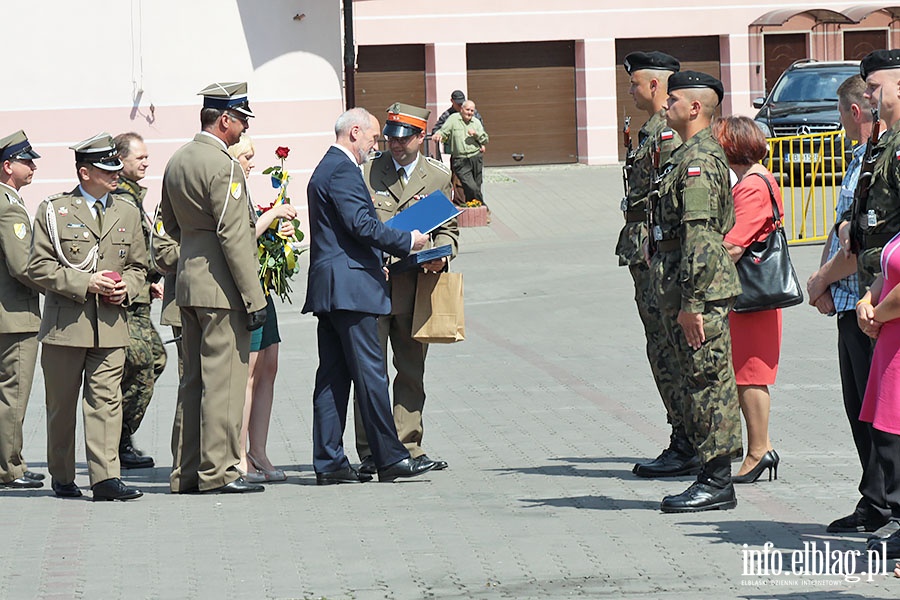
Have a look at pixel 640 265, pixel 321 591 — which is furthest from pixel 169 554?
pixel 640 265

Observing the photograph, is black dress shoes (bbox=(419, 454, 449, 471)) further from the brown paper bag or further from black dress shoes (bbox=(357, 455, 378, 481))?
the brown paper bag

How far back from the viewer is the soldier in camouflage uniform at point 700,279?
6852mm

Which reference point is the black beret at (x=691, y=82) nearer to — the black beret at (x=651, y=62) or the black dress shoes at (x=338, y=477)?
the black beret at (x=651, y=62)

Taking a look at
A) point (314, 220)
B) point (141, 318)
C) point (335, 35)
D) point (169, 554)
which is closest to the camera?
point (169, 554)

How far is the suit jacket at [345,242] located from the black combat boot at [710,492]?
6.84ft

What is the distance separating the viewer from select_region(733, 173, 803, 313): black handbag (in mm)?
7754

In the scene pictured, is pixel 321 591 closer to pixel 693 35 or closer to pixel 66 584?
pixel 66 584

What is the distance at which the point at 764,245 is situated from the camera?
780 centimetres

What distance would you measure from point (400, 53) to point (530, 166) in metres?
3.76

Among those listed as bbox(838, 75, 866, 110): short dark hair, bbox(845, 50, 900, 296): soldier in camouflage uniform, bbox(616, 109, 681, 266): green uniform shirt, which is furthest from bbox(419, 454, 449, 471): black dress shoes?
bbox(838, 75, 866, 110): short dark hair

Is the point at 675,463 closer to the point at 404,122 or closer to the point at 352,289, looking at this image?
the point at 352,289

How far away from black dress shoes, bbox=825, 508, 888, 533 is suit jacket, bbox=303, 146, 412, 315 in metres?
2.81

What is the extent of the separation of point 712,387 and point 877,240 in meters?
1.12

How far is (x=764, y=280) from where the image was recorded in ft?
25.5
